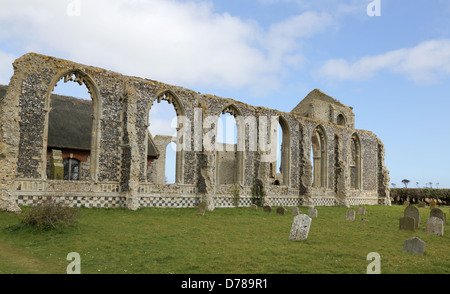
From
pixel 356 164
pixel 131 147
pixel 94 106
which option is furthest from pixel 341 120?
pixel 94 106

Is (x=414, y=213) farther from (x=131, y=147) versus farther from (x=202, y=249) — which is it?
(x=131, y=147)

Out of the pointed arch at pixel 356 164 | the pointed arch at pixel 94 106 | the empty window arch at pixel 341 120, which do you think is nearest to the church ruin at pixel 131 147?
the pointed arch at pixel 94 106

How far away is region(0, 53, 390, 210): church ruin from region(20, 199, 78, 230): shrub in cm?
284

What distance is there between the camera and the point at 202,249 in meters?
8.95

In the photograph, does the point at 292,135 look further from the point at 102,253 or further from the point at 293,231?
the point at 102,253

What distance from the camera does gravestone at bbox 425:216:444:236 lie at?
12.5m

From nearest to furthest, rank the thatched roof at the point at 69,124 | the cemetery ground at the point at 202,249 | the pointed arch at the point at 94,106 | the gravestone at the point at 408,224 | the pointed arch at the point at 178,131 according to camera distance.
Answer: the cemetery ground at the point at 202,249 → the gravestone at the point at 408,224 → the pointed arch at the point at 94,106 → the pointed arch at the point at 178,131 → the thatched roof at the point at 69,124

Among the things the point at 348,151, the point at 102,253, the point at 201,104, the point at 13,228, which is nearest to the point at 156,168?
the point at 201,104

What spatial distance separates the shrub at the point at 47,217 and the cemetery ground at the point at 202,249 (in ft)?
0.77

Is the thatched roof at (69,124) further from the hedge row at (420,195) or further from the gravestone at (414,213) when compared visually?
the hedge row at (420,195)

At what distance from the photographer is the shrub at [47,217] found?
34.6 ft

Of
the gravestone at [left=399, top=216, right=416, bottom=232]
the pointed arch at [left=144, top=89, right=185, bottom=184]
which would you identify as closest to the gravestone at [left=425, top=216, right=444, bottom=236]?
the gravestone at [left=399, top=216, right=416, bottom=232]

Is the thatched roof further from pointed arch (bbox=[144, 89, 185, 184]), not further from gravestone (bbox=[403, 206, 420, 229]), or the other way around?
gravestone (bbox=[403, 206, 420, 229])

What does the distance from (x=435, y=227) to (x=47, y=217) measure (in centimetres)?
1255
